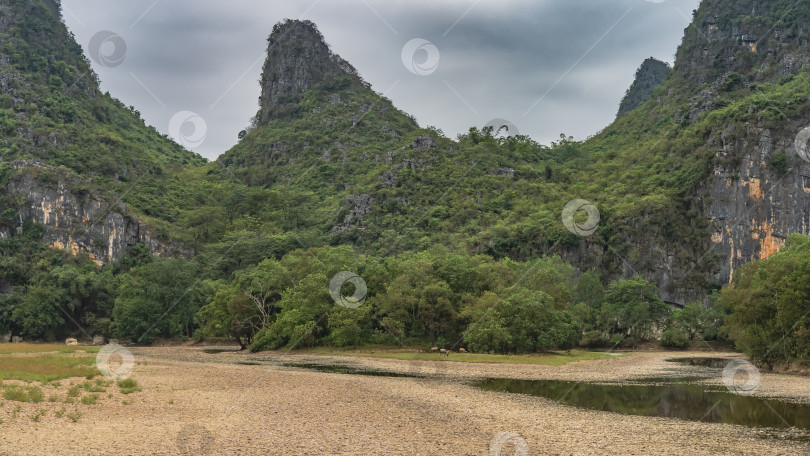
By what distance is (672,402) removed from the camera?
26.9 metres

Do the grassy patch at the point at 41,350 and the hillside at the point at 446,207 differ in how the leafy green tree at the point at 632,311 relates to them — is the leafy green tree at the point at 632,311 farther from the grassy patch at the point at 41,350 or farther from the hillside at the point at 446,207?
the grassy patch at the point at 41,350

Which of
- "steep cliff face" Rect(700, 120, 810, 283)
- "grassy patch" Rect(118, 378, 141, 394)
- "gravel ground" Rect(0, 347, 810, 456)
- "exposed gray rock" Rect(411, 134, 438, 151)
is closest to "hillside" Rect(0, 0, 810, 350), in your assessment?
"steep cliff face" Rect(700, 120, 810, 283)

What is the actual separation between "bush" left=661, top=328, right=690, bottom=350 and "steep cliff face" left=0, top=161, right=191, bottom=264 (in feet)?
339

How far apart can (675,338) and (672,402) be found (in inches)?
2408

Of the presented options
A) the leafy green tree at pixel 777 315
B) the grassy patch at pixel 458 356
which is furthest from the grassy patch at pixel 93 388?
the leafy green tree at pixel 777 315

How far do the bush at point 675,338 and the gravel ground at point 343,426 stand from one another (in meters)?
53.7

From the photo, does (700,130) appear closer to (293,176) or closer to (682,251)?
(682,251)

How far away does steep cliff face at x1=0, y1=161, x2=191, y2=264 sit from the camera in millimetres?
115250

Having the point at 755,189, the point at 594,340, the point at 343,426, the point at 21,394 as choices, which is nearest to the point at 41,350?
the point at 21,394

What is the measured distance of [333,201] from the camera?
150875mm

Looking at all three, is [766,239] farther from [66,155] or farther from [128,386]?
[66,155]

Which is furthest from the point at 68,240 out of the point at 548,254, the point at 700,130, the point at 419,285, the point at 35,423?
the point at 700,130

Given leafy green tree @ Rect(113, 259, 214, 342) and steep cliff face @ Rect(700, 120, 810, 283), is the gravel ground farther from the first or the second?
steep cliff face @ Rect(700, 120, 810, 283)

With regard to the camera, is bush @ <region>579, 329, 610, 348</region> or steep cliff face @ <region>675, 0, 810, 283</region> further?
steep cliff face @ <region>675, 0, 810, 283</region>
